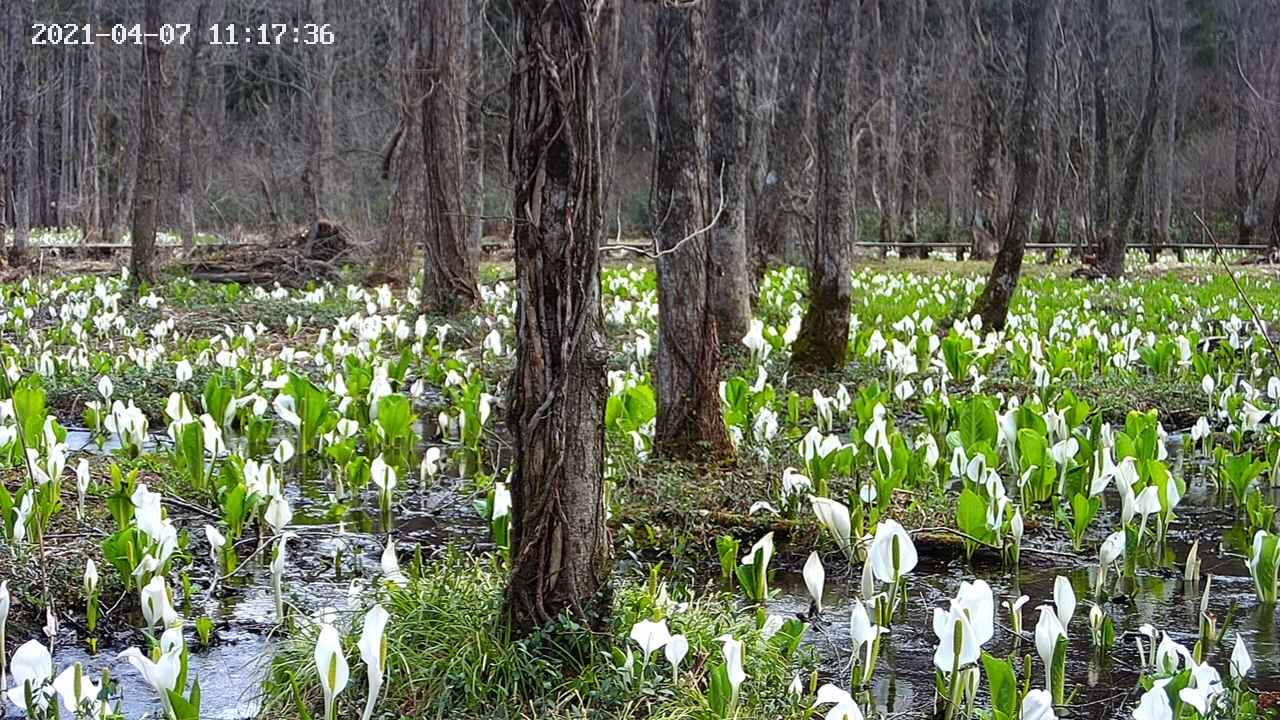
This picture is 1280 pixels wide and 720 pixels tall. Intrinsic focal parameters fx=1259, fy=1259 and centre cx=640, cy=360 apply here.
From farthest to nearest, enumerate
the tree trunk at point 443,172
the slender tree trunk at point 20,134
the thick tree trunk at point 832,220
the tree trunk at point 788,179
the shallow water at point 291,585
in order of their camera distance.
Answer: the tree trunk at point 788,179 < the slender tree trunk at point 20,134 < the tree trunk at point 443,172 < the thick tree trunk at point 832,220 < the shallow water at point 291,585

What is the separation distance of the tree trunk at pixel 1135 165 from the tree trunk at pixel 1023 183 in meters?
6.08

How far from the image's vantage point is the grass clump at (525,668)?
10.2 ft

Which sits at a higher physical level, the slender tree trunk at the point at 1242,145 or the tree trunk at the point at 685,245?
the slender tree trunk at the point at 1242,145

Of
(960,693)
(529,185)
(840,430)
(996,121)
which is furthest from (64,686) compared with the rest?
(996,121)

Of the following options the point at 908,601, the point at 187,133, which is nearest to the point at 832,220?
the point at 908,601

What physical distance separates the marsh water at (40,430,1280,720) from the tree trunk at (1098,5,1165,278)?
37.9ft

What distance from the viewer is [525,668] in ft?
10.4

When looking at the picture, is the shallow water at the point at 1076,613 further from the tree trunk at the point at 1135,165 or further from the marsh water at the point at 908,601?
the tree trunk at the point at 1135,165

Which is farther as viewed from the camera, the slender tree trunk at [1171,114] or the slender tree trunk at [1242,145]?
the slender tree trunk at [1171,114]

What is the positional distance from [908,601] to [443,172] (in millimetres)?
8302

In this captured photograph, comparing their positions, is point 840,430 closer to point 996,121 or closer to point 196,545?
point 196,545

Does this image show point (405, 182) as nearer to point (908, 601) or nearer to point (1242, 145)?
point (908, 601)

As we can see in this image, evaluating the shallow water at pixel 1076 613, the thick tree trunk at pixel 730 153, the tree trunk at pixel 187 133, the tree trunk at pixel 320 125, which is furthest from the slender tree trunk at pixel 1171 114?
the shallow water at pixel 1076 613

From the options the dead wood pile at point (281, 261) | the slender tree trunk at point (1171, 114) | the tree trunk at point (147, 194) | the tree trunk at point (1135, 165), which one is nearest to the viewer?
the tree trunk at point (147, 194)
